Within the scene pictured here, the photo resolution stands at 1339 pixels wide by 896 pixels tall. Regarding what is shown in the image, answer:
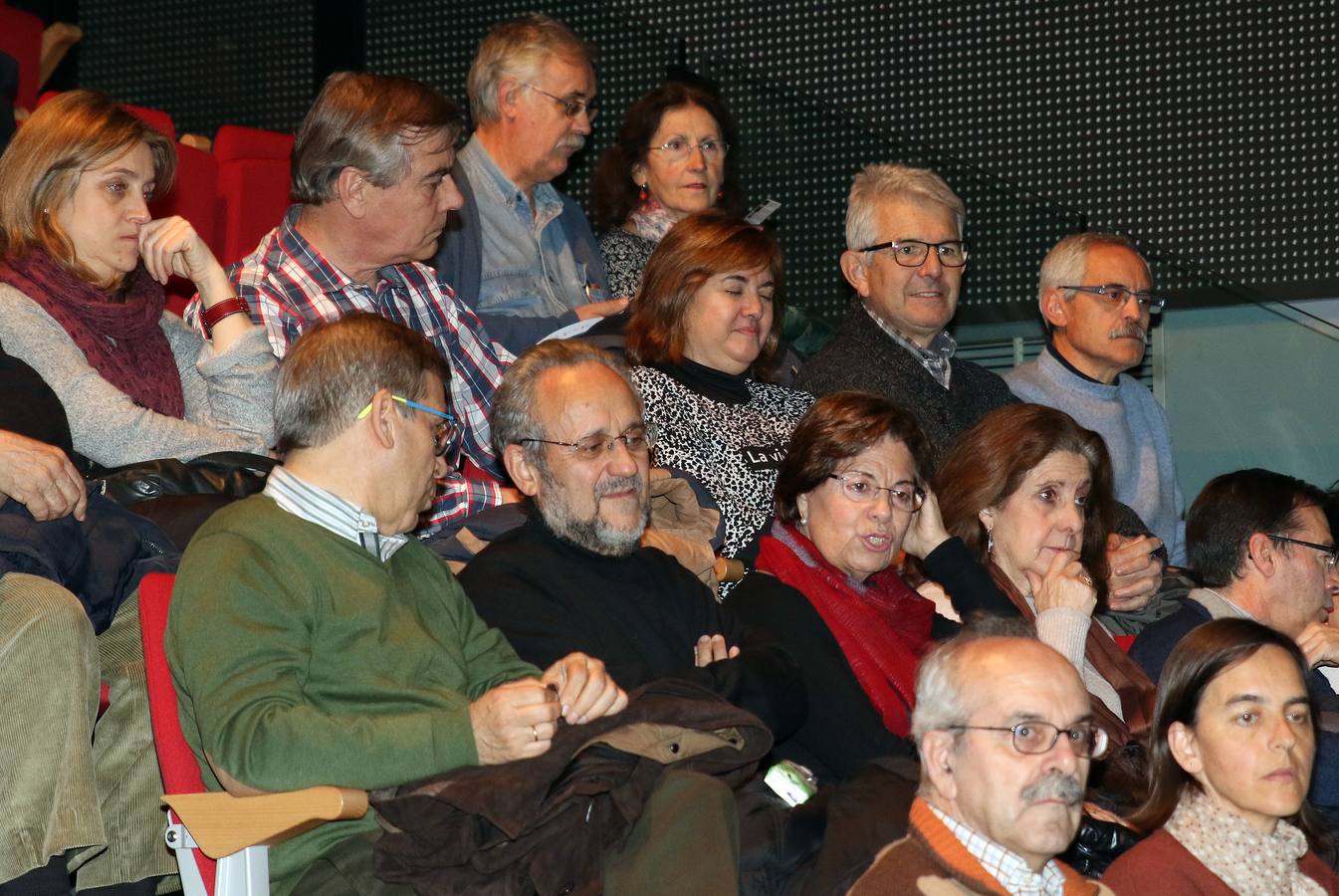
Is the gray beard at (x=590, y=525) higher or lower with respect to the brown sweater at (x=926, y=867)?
higher

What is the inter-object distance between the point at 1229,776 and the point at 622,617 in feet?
3.54

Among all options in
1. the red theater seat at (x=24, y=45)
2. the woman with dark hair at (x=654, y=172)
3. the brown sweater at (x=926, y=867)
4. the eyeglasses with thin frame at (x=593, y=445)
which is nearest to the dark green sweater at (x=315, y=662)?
the eyeglasses with thin frame at (x=593, y=445)

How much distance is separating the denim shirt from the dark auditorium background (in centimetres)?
80

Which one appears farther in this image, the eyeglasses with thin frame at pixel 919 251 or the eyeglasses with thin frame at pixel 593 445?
the eyeglasses with thin frame at pixel 919 251

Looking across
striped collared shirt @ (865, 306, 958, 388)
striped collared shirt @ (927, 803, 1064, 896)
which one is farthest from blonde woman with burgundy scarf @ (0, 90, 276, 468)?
striped collared shirt @ (927, 803, 1064, 896)

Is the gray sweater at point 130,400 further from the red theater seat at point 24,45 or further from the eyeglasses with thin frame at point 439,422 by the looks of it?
the red theater seat at point 24,45

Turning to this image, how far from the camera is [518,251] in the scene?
16.2 ft

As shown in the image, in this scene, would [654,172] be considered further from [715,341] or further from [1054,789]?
[1054,789]

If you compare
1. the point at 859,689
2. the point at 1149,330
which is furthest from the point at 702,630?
the point at 1149,330

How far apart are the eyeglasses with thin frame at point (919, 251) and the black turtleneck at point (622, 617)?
6.16 ft

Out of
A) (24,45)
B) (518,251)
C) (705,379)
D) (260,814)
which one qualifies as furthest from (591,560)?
(24,45)

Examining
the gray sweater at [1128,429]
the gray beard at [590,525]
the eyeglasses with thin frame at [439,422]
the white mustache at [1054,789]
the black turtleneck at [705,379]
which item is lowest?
the gray sweater at [1128,429]

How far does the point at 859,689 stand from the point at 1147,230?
3690 millimetres

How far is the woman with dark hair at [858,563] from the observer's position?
3338 mm
